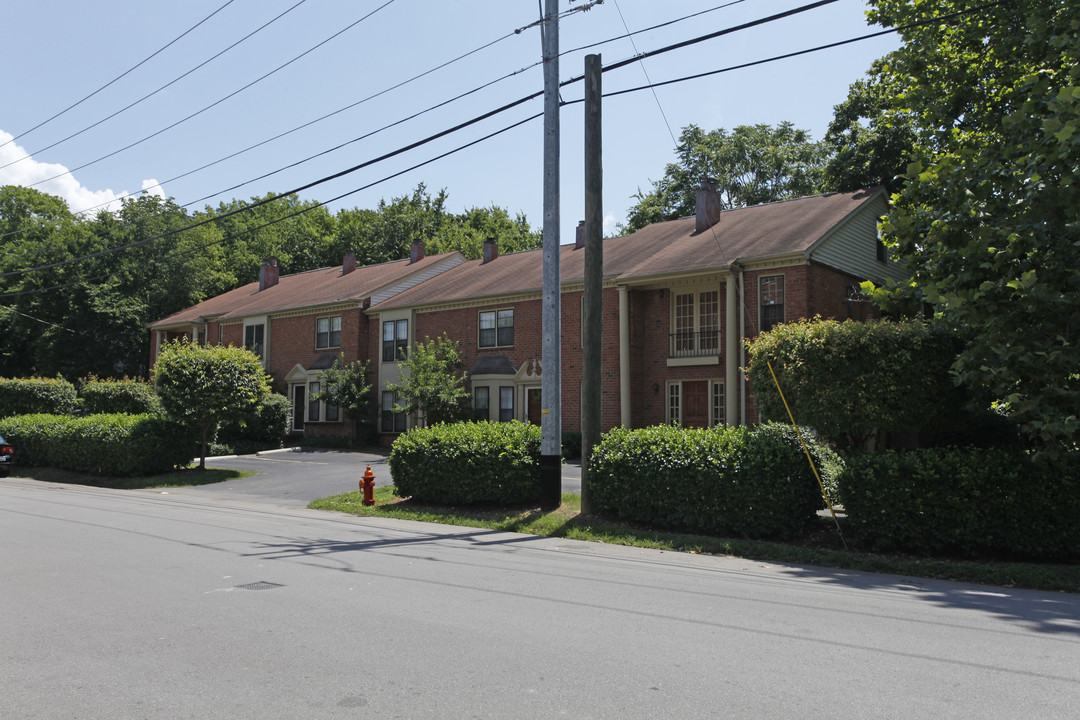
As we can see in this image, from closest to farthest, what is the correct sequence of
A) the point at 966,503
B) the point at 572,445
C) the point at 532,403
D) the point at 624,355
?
the point at 966,503 < the point at 572,445 < the point at 624,355 < the point at 532,403

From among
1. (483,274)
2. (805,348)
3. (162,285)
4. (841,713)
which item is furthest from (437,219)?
(841,713)

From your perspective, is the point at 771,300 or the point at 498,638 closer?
the point at 498,638

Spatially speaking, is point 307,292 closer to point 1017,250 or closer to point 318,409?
point 318,409

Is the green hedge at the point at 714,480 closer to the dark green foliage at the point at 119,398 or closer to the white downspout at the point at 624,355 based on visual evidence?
the white downspout at the point at 624,355

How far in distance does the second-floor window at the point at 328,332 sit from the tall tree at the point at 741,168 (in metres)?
20.6

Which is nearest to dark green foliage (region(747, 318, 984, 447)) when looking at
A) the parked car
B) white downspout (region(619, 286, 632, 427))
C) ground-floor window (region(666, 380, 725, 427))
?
ground-floor window (region(666, 380, 725, 427))

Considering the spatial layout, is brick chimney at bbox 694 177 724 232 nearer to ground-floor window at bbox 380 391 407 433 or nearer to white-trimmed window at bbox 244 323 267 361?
ground-floor window at bbox 380 391 407 433

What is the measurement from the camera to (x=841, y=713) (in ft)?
14.5

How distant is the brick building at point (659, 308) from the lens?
919 inches

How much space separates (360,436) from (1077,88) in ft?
90.7

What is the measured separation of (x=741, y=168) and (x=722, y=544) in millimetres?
40727

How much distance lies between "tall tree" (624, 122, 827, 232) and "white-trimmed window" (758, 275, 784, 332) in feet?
81.6

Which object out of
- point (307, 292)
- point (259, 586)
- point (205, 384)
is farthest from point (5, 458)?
point (259, 586)

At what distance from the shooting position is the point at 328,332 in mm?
36000
